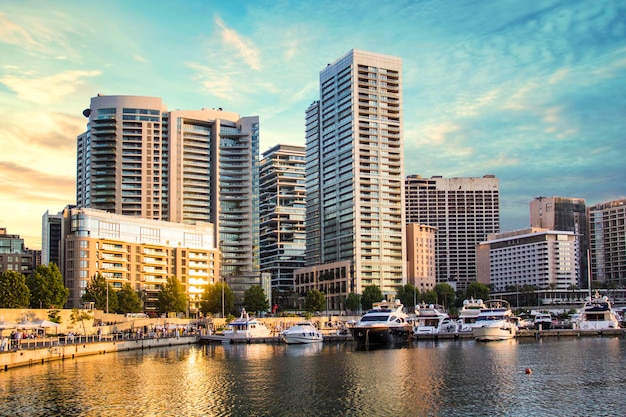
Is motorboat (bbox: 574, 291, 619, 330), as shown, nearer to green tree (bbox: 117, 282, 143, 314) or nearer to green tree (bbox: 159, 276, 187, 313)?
green tree (bbox: 159, 276, 187, 313)

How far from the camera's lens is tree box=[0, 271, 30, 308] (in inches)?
5413

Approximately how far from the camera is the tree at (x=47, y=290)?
14700 centimetres

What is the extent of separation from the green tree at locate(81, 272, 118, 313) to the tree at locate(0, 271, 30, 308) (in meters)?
24.0

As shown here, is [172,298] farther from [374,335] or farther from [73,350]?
[73,350]

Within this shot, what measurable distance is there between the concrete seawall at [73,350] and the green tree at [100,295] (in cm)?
3730

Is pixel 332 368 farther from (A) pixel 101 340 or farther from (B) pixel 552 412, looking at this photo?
(A) pixel 101 340

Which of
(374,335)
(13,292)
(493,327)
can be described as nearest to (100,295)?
(13,292)

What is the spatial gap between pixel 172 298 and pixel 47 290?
44.4 m

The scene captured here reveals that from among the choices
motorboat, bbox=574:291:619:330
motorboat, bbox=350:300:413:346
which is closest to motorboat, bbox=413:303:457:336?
motorboat, bbox=350:300:413:346

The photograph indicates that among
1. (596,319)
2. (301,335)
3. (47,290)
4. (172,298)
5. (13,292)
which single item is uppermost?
(47,290)

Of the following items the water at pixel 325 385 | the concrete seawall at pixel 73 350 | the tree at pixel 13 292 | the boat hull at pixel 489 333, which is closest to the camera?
the water at pixel 325 385

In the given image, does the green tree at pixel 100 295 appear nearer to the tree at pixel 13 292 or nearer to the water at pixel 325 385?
the tree at pixel 13 292

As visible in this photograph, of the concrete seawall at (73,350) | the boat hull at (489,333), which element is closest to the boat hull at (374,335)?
the boat hull at (489,333)

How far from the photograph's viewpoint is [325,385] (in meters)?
70.8
